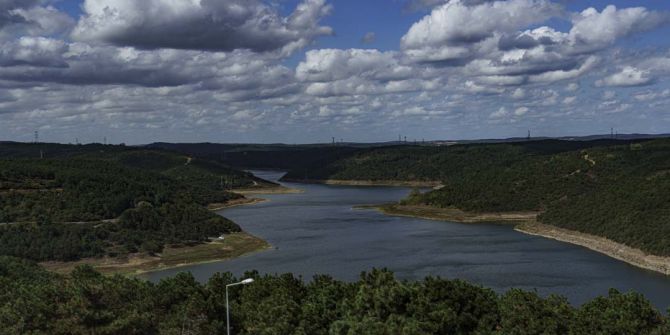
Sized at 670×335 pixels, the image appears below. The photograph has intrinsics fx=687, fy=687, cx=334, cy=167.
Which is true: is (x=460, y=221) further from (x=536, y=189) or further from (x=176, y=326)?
(x=176, y=326)

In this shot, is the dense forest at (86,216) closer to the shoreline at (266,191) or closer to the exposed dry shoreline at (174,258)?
the exposed dry shoreline at (174,258)

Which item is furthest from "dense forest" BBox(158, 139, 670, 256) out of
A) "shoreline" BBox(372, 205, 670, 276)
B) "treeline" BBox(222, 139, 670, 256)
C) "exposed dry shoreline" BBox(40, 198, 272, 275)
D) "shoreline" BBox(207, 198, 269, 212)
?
"exposed dry shoreline" BBox(40, 198, 272, 275)

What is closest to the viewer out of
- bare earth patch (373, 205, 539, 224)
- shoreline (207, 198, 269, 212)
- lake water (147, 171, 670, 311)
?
lake water (147, 171, 670, 311)

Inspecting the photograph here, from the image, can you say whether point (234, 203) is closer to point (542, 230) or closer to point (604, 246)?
point (542, 230)

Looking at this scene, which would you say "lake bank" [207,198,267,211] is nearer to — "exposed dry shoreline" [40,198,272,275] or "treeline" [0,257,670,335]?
"exposed dry shoreline" [40,198,272,275]

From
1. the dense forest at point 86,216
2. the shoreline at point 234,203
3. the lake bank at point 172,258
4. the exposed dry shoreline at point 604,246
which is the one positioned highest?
the dense forest at point 86,216

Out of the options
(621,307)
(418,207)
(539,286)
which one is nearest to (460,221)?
(418,207)

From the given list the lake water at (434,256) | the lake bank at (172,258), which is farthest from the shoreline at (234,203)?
the lake bank at (172,258)
